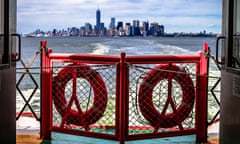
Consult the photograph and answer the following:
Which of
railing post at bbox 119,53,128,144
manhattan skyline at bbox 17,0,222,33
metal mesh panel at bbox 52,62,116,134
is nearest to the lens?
railing post at bbox 119,53,128,144

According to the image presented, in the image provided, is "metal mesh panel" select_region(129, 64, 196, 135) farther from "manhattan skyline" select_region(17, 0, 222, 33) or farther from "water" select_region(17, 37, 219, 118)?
"manhattan skyline" select_region(17, 0, 222, 33)

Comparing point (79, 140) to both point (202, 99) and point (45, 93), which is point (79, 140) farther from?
point (202, 99)

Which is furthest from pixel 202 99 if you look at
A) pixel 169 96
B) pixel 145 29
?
pixel 145 29

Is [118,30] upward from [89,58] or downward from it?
Answer: upward

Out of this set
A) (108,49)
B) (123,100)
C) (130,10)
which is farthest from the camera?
(130,10)

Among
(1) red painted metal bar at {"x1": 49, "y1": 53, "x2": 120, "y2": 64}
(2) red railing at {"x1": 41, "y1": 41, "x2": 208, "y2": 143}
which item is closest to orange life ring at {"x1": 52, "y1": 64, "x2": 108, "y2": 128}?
(2) red railing at {"x1": 41, "y1": 41, "x2": 208, "y2": 143}

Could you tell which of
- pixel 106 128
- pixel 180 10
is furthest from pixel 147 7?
pixel 106 128

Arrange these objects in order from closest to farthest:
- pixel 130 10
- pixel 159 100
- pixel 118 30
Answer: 1. pixel 159 100
2. pixel 118 30
3. pixel 130 10

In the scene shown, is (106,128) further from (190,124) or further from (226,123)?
(226,123)
